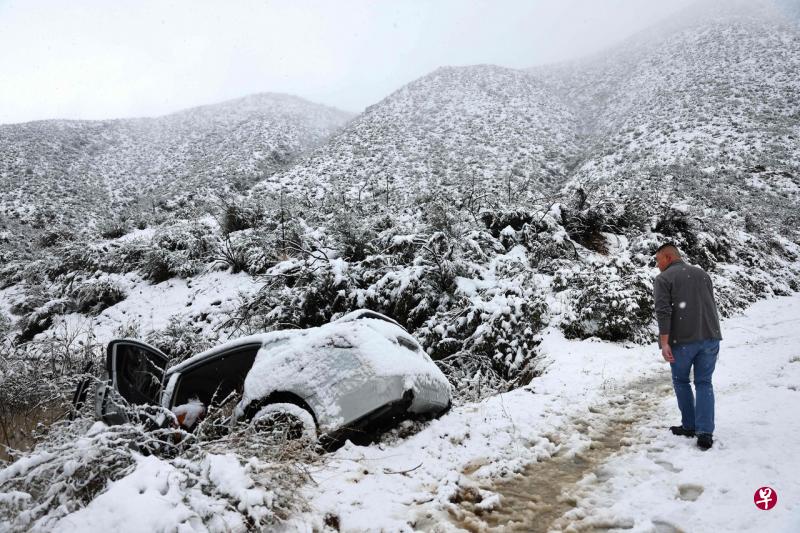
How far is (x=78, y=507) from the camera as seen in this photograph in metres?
1.98

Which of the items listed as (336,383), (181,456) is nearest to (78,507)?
(181,456)

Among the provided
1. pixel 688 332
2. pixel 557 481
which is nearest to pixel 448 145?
pixel 688 332

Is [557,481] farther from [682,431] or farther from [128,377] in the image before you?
[128,377]

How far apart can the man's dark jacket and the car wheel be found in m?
3.19

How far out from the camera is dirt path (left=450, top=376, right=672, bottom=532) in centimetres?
282

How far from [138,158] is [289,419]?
1420 inches

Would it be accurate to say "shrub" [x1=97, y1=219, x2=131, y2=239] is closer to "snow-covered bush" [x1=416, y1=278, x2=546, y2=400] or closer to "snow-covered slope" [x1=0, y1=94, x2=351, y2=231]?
"snow-covered slope" [x1=0, y1=94, x2=351, y2=231]

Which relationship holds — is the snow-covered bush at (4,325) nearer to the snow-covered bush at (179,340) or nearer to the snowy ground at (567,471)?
the snow-covered bush at (179,340)

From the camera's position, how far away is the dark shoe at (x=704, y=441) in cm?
335

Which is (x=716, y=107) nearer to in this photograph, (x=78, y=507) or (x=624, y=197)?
(x=624, y=197)

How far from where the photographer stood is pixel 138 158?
106 feet

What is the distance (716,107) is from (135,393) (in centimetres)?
3027

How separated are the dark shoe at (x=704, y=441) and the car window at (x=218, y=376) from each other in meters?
4.06

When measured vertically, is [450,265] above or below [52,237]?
below
